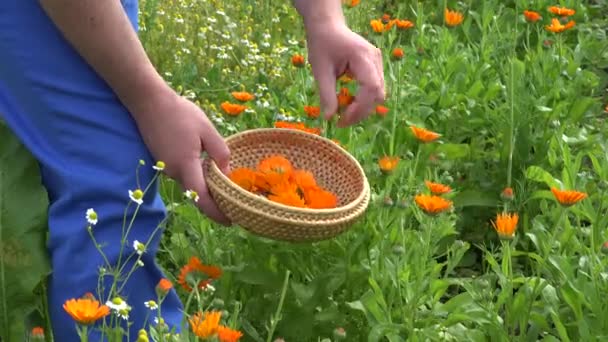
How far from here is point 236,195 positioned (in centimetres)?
180

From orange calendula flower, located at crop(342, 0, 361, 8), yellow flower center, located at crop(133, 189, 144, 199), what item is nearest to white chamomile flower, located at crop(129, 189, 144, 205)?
yellow flower center, located at crop(133, 189, 144, 199)

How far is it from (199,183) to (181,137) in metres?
0.09

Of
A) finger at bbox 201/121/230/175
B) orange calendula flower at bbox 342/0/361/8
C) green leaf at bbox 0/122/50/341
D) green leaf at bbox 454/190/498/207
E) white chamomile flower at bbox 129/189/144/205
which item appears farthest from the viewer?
orange calendula flower at bbox 342/0/361/8

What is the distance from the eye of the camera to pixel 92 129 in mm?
1813

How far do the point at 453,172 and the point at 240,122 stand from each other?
610mm

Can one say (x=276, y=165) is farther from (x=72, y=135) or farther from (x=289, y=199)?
(x=72, y=135)

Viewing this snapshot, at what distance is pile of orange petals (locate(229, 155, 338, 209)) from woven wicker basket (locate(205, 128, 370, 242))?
2.1 inches

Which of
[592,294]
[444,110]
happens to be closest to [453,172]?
[444,110]

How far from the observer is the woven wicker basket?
5.87ft

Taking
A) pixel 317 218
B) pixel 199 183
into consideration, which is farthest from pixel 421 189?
pixel 199 183

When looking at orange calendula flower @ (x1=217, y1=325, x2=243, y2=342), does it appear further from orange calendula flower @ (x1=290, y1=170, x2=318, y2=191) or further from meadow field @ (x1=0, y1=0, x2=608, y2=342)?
orange calendula flower @ (x1=290, y1=170, x2=318, y2=191)

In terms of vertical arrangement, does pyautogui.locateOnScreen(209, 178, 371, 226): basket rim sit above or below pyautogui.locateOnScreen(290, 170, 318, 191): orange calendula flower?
above

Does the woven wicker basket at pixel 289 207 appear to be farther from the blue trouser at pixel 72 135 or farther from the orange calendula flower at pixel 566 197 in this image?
the orange calendula flower at pixel 566 197

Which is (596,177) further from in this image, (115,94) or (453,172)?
(115,94)
